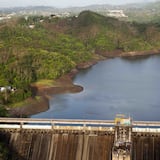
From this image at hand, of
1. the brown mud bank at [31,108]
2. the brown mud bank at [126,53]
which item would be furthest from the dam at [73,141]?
the brown mud bank at [126,53]

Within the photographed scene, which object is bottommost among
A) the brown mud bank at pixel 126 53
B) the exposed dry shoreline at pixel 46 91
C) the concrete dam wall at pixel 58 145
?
the brown mud bank at pixel 126 53

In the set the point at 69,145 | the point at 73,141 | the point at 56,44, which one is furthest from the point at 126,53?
the point at 69,145

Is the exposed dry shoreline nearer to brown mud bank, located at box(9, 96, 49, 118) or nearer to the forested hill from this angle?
brown mud bank, located at box(9, 96, 49, 118)

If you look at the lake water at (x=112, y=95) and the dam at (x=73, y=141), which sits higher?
the dam at (x=73, y=141)

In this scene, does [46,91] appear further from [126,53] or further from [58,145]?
[126,53]

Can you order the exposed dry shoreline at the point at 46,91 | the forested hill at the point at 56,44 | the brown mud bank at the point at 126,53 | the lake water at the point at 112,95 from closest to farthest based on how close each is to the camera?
1. the lake water at the point at 112,95
2. the exposed dry shoreline at the point at 46,91
3. the forested hill at the point at 56,44
4. the brown mud bank at the point at 126,53

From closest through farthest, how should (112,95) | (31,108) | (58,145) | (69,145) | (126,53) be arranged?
(69,145) < (58,145) < (31,108) < (112,95) < (126,53)

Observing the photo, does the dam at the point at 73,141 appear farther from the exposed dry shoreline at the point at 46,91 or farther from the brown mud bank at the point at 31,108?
the brown mud bank at the point at 31,108
